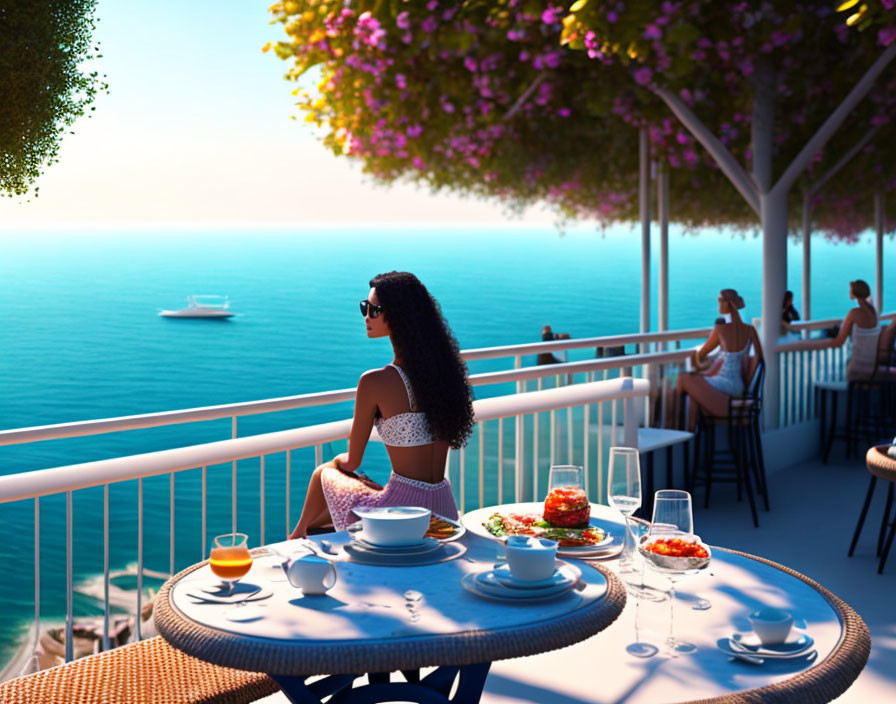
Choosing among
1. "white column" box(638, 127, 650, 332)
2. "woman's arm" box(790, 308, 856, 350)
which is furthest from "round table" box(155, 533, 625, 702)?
"white column" box(638, 127, 650, 332)

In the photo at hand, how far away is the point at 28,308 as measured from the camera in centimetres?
7350

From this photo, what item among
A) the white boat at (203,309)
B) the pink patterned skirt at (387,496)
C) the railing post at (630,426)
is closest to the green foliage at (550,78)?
the railing post at (630,426)

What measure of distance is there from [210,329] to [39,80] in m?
60.4

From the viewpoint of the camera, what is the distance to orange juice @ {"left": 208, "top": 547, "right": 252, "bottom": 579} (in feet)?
7.27

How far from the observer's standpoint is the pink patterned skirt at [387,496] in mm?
3475

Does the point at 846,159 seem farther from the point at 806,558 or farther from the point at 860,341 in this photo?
the point at 806,558

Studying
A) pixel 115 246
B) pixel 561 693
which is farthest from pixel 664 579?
pixel 115 246

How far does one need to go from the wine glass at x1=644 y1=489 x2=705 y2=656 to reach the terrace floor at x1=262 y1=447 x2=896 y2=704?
0.49ft

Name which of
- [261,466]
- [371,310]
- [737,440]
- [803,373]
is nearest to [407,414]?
[371,310]

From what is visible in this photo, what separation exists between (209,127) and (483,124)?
61418 mm

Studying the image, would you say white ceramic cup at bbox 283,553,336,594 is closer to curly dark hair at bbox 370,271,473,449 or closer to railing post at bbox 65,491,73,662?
railing post at bbox 65,491,73,662

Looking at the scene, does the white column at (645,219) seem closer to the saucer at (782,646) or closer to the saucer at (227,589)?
the saucer at (782,646)

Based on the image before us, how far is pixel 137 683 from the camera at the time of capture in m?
2.58

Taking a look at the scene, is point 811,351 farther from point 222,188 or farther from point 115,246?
point 115,246
